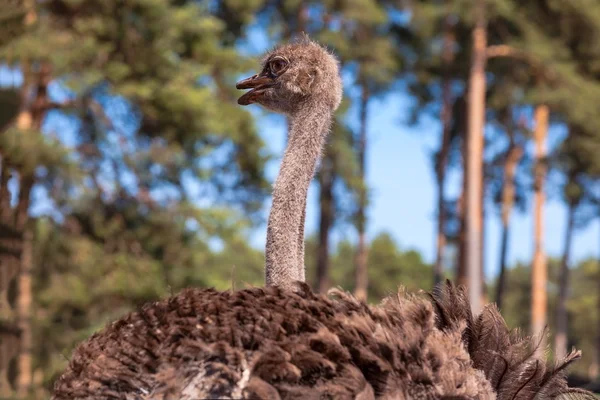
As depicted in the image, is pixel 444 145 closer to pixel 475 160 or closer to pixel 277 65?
pixel 475 160

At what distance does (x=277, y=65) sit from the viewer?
4320mm

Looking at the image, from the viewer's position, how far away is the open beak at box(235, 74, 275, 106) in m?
4.29

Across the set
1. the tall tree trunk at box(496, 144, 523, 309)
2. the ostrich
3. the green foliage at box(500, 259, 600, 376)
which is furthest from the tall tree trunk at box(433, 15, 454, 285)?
the green foliage at box(500, 259, 600, 376)

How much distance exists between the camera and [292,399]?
7.48 ft

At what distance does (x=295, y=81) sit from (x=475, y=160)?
13.0 m

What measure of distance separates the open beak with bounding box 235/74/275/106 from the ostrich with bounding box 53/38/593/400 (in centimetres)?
155

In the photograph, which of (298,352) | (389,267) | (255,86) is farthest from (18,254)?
(389,267)

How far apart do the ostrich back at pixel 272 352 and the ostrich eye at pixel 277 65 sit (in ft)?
5.76

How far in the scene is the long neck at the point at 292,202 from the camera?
3412 mm

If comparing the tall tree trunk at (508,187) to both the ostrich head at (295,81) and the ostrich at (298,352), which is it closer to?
the ostrich head at (295,81)

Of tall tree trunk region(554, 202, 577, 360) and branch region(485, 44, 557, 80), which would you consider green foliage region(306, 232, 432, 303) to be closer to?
tall tree trunk region(554, 202, 577, 360)

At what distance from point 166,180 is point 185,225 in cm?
70

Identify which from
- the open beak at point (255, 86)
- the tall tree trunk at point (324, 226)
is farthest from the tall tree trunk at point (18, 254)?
the tall tree trunk at point (324, 226)

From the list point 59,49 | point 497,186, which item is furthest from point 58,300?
point 497,186
